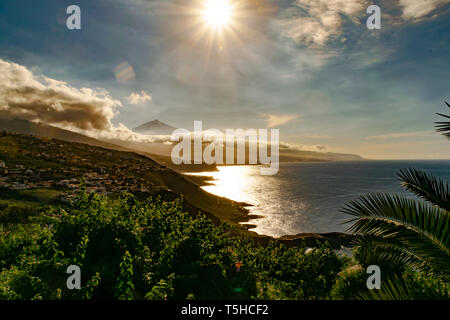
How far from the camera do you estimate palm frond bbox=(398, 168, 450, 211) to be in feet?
18.8

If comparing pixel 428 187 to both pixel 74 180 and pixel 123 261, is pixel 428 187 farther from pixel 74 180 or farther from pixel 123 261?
pixel 74 180

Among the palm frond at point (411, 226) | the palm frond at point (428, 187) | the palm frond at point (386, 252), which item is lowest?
the palm frond at point (386, 252)

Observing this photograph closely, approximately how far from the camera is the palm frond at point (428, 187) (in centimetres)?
573

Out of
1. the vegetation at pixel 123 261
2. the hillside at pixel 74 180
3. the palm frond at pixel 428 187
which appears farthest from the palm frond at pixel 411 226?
the hillside at pixel 74 180

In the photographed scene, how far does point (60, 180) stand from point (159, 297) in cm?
3053

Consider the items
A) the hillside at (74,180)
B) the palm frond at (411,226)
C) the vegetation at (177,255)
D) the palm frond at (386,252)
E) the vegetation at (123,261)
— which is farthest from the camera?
the hillside at (74,180)

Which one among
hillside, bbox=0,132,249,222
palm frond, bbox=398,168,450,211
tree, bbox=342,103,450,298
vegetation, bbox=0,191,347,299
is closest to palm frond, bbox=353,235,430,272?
tree, bbox=342,103,450,298

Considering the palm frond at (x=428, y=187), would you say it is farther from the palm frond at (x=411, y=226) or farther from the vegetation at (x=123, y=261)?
the vegetation at (x=123, y=261)

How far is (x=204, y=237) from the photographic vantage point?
6.46 metres

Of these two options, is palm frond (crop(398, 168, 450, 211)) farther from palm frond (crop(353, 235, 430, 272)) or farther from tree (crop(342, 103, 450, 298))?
palm frond (crop(353, 235, 430, 272))

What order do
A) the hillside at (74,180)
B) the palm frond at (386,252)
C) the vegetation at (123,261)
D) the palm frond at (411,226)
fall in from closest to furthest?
the vegetation at (123,261) < the palm frond at (411,226) < the palm frond at (386,252) < the hillside at (74,180)

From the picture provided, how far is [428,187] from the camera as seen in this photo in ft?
19.1

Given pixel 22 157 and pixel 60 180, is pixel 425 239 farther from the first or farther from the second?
pixel 22 157
